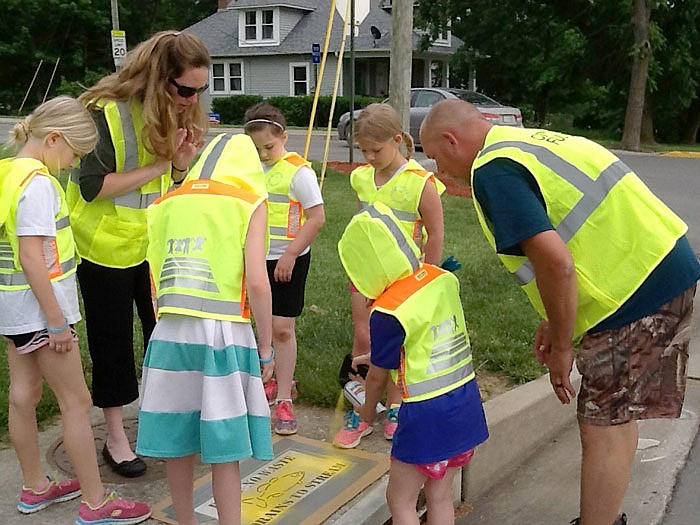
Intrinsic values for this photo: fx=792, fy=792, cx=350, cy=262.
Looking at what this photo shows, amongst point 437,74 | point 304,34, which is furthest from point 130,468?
point 437,74

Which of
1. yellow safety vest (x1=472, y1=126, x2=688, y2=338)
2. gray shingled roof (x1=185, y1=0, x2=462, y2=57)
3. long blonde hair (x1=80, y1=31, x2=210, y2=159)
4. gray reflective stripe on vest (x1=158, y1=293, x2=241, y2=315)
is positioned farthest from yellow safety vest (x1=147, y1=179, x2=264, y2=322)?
gray shingled roof (x1=185, y1=0, x2=462, y2=57)

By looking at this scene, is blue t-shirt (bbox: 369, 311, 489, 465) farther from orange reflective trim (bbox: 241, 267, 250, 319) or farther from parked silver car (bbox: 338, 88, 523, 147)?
parked silver car (bbox: 338, 88, 523, 147)

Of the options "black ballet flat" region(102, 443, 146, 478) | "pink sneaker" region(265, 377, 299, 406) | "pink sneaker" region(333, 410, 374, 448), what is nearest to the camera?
"black ballet flat" region(102, 443, 146, 478)

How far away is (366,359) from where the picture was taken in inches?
141

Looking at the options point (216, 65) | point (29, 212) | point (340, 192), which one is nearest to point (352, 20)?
point (340, 192)

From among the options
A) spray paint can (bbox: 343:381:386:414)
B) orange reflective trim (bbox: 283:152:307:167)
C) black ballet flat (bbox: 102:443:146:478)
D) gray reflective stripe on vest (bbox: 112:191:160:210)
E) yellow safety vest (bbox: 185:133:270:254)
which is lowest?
black ballet flat (bbox: 102:443:146:478)

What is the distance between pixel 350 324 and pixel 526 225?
3.22m

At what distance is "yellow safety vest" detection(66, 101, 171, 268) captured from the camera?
3375 mm

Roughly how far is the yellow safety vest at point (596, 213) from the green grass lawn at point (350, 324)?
6.75 ft

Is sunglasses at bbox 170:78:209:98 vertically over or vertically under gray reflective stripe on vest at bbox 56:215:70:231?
over

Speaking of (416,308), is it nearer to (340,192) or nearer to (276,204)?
(276,204)

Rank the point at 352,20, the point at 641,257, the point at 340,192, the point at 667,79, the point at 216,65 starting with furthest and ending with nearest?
the point at 216,65 → the point at 667,79 → the point at 340,192 → the point at 352,20 → the point at 641,257

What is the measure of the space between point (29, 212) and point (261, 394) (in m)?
1.09

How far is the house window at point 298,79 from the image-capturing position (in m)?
39.5
